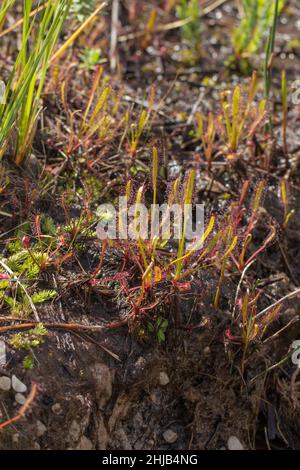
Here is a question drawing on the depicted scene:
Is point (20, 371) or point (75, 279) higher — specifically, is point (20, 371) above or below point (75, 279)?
below

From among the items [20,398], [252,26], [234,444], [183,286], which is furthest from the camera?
[252,26]

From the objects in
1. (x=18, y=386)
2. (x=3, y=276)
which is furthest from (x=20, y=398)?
(x=3, y=276)

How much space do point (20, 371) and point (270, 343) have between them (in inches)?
36.1

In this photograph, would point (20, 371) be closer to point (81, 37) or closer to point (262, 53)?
point (81, 37)

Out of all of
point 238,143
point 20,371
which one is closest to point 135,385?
point 20,371

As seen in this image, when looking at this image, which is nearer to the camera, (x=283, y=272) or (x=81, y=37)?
(x=283, y=272)

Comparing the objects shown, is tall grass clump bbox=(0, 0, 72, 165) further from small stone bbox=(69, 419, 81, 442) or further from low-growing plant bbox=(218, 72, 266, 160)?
small stone bbox=(69, 419, 81, 442)

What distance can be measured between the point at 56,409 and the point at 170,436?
1.52 feet

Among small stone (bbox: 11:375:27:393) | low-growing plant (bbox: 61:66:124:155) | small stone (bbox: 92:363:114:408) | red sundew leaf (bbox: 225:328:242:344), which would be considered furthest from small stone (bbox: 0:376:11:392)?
low-growing plant (bbox: 61:66:124:155)

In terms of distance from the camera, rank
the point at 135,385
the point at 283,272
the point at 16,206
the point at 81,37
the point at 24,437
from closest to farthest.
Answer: the point at 24,437, the point at 135,385, the point at 16,206, the point at 283,272, the point at 81,37

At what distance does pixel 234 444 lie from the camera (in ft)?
7.69

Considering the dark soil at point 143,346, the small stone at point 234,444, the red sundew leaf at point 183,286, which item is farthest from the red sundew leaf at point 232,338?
the small stone at point 234,444

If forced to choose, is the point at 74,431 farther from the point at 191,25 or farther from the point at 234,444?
the point at 191,25

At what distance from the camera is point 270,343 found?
244 cm
